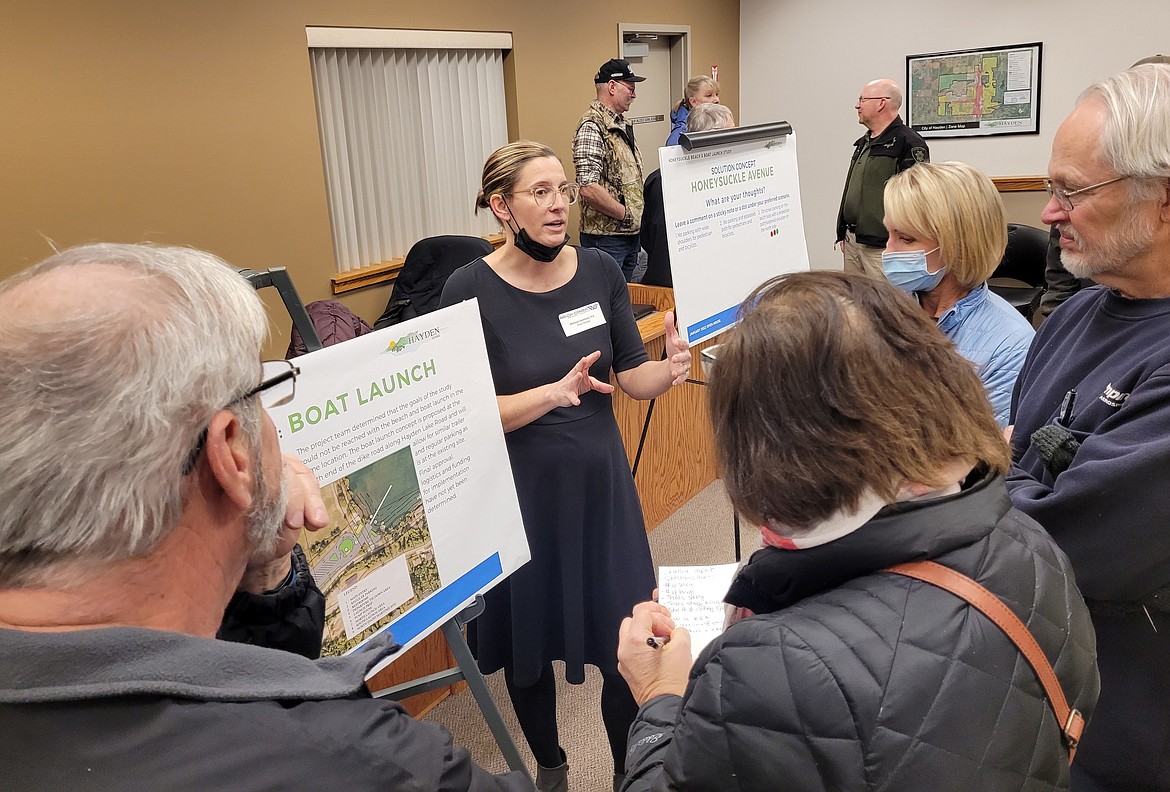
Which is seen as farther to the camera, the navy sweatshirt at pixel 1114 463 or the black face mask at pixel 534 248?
the black face mask at pixel 534 248

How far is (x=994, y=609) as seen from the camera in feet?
2.58

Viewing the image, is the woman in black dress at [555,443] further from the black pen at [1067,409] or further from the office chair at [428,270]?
the office chair at [428,270]

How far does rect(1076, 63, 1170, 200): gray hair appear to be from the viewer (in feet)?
4.17

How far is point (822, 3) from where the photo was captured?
716 cm

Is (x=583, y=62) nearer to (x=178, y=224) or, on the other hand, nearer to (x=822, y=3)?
(x=822, y=3)

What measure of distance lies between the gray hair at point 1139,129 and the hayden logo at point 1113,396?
1.03 feet

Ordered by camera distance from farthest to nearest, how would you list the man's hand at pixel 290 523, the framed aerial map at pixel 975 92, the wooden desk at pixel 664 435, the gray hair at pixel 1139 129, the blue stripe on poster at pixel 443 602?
the framed aerial map at pixel 975 92, the wooden desk at pixel 664 435, the blue stripe on poster at pixel 443 602, the gray hair at pixel 1139 129, the man's hand at pixel 290 523

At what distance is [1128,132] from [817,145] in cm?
658

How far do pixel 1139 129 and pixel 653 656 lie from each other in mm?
1118

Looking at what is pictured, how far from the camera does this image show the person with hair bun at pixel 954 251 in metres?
1.89

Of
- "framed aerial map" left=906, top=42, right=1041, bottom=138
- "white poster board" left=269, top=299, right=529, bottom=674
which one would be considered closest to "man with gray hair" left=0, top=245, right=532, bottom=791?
"white poster board" left=269, top=299, right=529, bottom=674

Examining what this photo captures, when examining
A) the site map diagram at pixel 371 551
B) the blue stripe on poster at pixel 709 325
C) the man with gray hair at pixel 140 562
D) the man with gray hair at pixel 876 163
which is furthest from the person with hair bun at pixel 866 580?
the man with gray hair at pixel 876 163

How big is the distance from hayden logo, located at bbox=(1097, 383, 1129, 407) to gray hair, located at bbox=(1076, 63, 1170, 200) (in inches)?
12.4

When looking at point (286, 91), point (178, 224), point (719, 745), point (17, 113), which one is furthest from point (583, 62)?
point (719, 745)
